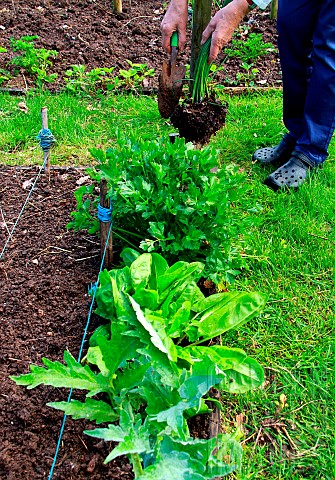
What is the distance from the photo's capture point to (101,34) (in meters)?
5.50

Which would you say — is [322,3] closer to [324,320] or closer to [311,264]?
[311,264]

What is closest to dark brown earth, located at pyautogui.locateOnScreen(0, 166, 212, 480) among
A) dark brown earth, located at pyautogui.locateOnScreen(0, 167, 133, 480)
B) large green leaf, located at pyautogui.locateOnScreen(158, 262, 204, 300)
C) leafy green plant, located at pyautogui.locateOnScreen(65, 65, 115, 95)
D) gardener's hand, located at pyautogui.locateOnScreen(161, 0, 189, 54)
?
dark brown earth, located at pyautogui.locateOnScreen(0, 167, 133, 480)

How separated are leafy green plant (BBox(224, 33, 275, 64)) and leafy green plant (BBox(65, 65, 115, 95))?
129 cm

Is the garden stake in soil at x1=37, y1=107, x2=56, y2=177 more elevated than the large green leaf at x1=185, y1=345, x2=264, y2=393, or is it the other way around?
the garden stake in soil at x1=37, y1=107, x2=56, y2=177

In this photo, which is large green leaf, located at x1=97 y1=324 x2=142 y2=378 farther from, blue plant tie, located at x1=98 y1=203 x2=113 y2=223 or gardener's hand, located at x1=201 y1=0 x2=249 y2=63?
gardener's hand, located at x1=201 y1=0 x2=249 y2=63

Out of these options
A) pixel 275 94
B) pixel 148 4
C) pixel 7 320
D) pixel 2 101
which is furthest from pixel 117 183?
pixel 148 4

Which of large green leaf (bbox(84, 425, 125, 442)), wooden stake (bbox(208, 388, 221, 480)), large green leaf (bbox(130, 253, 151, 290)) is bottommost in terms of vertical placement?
wooden stake (bbox(208, 388, 221, 480))

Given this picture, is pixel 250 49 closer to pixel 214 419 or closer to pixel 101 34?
pixel 101 34

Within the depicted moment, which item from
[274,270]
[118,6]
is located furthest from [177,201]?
[118,6]

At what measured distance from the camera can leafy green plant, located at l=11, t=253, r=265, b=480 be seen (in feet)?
4.73

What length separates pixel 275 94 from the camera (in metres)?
4.68

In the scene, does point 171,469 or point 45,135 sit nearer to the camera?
point 171,469

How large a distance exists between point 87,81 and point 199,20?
1669 mm

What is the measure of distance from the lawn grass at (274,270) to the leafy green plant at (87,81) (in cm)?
17
